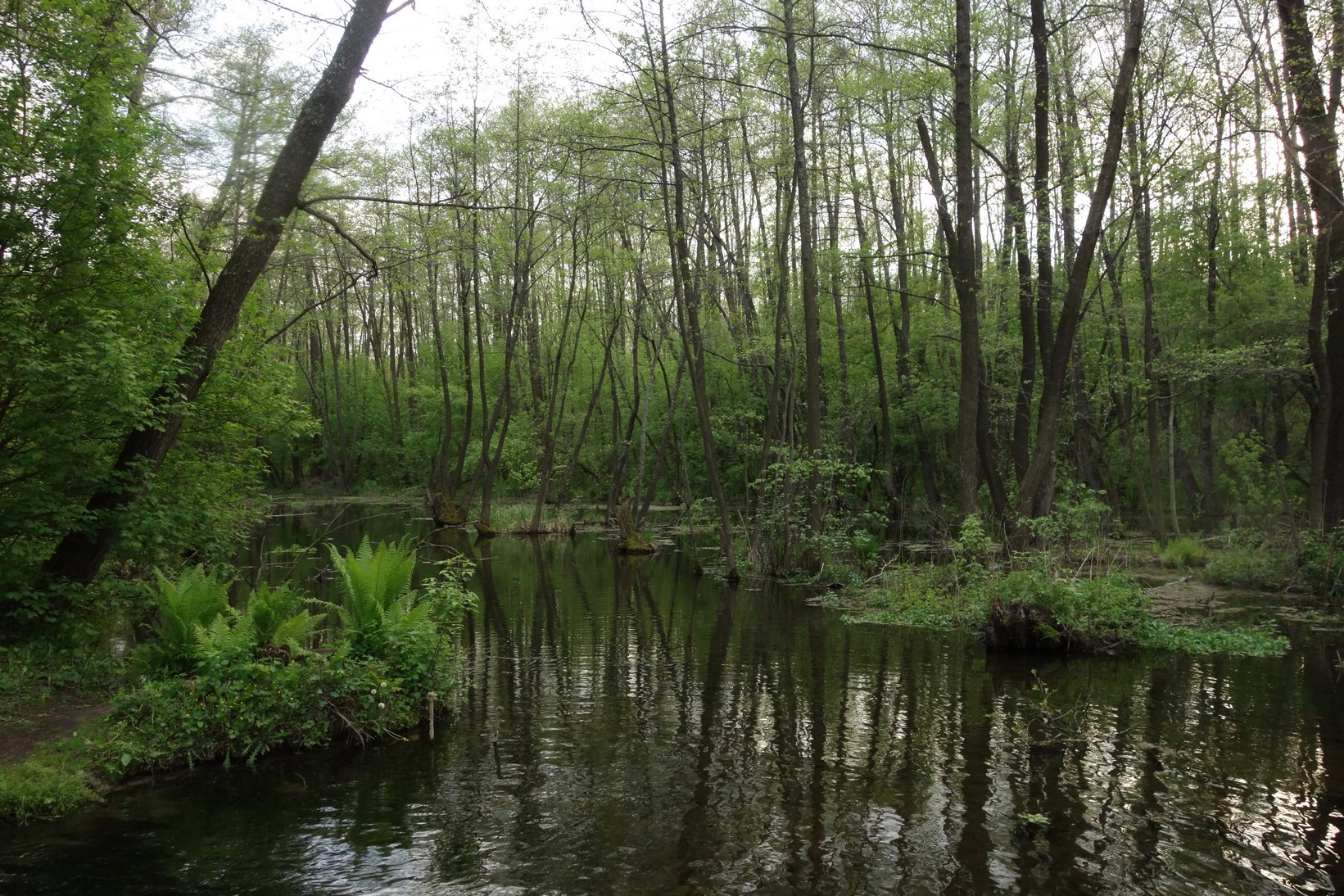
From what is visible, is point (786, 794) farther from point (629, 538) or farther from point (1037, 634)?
point (629, 538)

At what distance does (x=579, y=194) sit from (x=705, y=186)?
19.6 feet

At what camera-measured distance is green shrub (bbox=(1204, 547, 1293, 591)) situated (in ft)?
47.3

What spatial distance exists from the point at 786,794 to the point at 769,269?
1904 cm

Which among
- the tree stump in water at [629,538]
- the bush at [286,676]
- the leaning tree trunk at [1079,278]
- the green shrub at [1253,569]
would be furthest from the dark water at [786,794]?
the tree stump in water at [629,538]

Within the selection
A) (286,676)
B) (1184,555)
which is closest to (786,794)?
(286,676)

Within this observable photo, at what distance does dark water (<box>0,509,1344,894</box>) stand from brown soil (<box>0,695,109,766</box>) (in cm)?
83

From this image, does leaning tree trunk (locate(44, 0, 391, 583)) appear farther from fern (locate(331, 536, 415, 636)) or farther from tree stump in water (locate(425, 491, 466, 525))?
tree stump in water (locate(425, 491, 466, 525))

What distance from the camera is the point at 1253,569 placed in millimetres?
14789

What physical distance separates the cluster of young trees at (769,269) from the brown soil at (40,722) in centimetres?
127

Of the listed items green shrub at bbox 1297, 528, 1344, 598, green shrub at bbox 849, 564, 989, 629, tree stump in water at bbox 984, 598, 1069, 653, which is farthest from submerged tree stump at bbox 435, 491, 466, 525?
green shrub at bbox 1297, 528, 1344, 598

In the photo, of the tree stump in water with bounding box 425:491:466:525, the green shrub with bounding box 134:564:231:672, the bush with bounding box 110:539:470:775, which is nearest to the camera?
the bush with bounding box 110:539:470:775

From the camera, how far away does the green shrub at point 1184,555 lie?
17.1 metres

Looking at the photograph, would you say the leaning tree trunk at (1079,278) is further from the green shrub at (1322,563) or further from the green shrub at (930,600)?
the green shrub at (1322,563)

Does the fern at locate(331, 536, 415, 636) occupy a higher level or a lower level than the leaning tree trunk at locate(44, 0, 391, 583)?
lower
